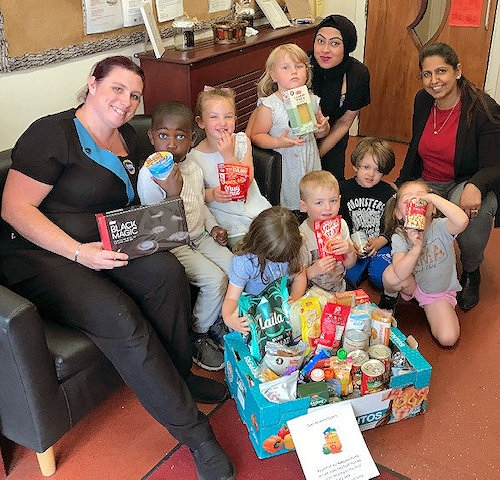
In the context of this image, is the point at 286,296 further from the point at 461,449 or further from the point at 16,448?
the point at 16,448

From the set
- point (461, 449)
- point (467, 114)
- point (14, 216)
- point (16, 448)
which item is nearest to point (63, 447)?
point (16, 448)

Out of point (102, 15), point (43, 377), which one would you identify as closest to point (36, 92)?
point (102, 15)

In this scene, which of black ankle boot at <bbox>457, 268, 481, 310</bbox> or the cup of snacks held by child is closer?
the cup of snacks held by child

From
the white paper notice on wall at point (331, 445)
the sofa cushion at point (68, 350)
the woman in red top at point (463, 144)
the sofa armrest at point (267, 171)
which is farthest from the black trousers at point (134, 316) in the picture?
the woman in red top at point (463, 144)

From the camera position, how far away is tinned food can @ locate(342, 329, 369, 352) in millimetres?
1981

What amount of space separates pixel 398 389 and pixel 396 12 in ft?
10.6

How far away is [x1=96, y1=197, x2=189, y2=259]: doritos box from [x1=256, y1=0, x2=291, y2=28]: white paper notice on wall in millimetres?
2137

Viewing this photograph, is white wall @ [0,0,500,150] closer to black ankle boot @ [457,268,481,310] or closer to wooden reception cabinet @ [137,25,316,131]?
wooden reception cabinet @ [137,25,316,131]

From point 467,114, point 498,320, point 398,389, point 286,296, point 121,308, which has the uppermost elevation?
point 467,114

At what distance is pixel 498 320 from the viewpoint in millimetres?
2562

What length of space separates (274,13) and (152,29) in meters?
1.07

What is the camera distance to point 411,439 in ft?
6.38

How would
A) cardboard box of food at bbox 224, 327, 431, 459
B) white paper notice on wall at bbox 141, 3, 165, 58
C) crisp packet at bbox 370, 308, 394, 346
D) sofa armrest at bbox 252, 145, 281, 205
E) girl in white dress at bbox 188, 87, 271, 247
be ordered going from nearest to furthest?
cardboard box of food at bbox 224, 327, 431, 459, crisp packet at bbox 370, 308, 394, 346, girl in white dress at bbox 188, 87, 271, 247, sofa armrest at bbox 252, 145, 281, 205, white paper notice on wall at bbox 141, 3, 165, 58

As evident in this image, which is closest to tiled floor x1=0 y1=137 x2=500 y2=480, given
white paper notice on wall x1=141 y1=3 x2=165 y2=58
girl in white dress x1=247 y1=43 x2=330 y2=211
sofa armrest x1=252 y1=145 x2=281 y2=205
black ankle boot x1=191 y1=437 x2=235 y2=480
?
black ankle boot x1=191 y1=437 x2=235 y2=480
